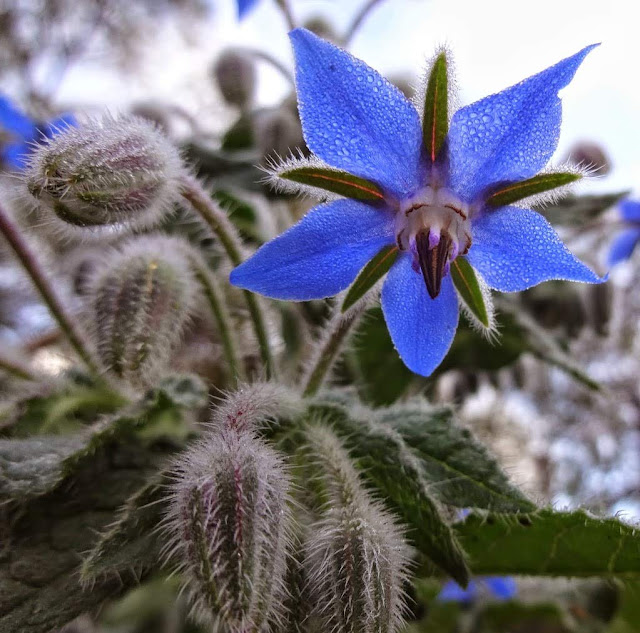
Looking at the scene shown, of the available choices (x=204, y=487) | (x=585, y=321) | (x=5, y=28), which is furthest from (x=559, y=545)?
(x=5, y=28)

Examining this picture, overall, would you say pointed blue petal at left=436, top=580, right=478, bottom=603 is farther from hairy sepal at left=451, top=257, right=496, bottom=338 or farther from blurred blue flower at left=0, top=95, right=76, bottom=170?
blurred blue flower at left=0, top=95, right=76, bottom=170

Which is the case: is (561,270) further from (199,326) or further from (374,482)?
(199,326)

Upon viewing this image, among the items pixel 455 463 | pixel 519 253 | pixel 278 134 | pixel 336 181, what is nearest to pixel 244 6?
pixel 278 134

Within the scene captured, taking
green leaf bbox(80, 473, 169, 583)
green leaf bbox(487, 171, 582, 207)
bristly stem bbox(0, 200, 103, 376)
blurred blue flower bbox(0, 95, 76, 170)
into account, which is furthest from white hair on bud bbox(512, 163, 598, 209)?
blurred blue flower bbox(0, 95, 76, 170)

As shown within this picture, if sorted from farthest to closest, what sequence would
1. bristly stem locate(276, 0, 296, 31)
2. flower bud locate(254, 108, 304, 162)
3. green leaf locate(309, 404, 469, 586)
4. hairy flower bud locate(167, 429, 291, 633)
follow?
bristly stem locate(276, 0, 296, 31), flower bud locate(254, 108, 304, 162), green leaf locate(309, 404, 469, 586), hairy flower bud locate(167, 429, 291, 633)

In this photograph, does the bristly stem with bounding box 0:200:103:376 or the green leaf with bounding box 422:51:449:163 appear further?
the bristly stem with bounding box 0:200:103:376

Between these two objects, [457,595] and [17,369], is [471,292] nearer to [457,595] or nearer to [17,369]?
[17,369]

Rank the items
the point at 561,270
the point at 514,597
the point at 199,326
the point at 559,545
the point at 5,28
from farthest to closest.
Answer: the point at 5,28, the point at 514,597, the point at 199,326, the point at 559,545, the point at 561,270
